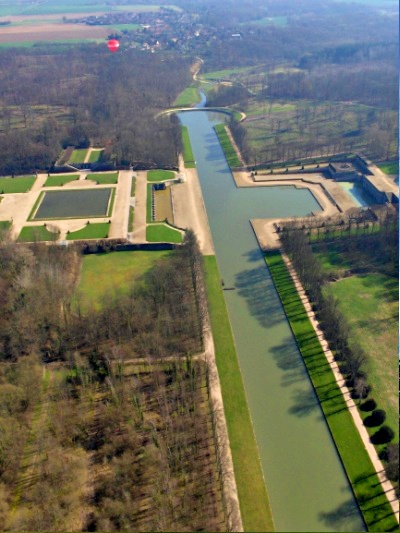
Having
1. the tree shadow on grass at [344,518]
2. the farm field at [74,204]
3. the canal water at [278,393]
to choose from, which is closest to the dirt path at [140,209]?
the farm field at [74,204]

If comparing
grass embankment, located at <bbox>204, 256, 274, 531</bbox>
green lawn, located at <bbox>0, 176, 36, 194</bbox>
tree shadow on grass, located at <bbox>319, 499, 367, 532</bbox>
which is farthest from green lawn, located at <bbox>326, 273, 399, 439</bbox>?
green lawn, located at <bbox>0, 176, 36, 194</bbox>

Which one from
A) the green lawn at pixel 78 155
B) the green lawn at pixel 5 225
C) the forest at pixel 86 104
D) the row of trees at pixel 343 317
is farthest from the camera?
the green lawn at pixel 78 155

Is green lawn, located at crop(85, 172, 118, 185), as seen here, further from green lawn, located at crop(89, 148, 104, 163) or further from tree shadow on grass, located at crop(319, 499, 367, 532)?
tree shadow on grass, located at crop(319, 499, 367, 532)

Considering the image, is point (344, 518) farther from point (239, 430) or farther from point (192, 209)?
point (192, 209)

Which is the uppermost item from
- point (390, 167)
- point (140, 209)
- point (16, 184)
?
point (390, 167)

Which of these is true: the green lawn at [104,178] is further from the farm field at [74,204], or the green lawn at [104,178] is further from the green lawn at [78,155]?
the green lawn at [78,155]

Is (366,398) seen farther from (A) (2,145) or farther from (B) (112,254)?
(A) (2,145)

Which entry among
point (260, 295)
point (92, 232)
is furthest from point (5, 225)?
point (260, 295)
